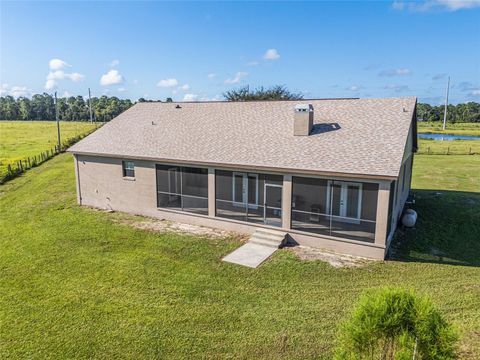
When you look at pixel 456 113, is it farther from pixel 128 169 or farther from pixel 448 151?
pixel 128 169

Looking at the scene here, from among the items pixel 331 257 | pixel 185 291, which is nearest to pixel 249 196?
pixel 331 257

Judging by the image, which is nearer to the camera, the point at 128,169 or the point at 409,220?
the point at 409,220

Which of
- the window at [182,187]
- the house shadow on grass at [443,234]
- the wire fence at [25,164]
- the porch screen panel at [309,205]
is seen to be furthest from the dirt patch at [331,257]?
the wire fence at [25,164]

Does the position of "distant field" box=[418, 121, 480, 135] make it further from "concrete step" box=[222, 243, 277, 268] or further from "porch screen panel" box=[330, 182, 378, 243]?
"concrete step" box=[222, 243, 277, 268]

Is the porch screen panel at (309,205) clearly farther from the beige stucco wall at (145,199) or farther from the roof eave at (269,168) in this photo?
the roof eave at (269,168)

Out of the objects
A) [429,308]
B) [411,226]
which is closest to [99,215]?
[411,226]

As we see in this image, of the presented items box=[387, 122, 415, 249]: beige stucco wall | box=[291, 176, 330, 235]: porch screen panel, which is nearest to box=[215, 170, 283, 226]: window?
box=[291, 176, 330, 235]: porch screen panel
